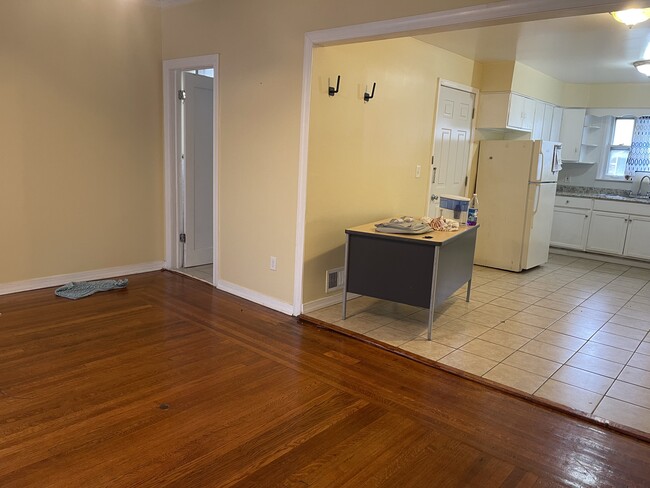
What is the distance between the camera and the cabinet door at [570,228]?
656cm

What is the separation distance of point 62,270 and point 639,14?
16.0 ft

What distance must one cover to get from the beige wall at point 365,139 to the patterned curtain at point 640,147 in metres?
3.43

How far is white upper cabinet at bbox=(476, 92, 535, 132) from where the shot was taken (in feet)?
17.8

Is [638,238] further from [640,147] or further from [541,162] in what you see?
[541,162]

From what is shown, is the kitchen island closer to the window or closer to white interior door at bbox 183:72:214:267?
white interior door at bbox 183:72:214:267

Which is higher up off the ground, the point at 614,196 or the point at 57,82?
the point at 57,82

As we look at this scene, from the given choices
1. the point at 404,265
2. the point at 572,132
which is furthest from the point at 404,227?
the point at 572,132

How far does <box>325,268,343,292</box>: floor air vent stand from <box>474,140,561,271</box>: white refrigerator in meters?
2.46

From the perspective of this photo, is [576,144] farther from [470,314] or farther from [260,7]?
[260,7]

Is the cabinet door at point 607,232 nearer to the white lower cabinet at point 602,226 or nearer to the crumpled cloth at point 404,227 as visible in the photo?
the white lower cabinet at point 602,226

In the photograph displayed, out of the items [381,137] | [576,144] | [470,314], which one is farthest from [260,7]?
[576,144]

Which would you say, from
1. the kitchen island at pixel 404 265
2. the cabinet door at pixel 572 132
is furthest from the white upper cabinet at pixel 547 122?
the kitchen island at pixel 404 265

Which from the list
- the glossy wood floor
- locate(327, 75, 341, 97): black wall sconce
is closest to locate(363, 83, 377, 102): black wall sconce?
Answer: locate(327, 75, 341, 97): black wall sconce

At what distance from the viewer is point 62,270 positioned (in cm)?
426
